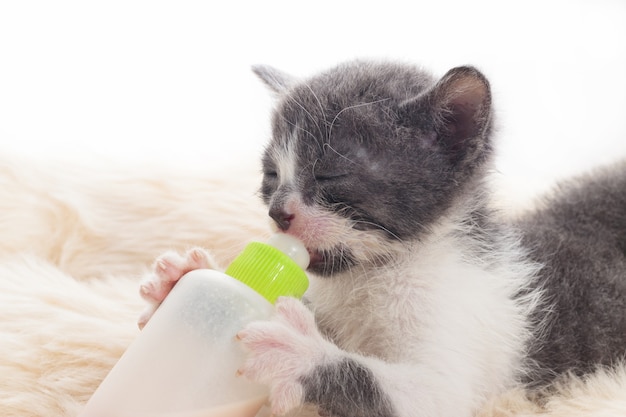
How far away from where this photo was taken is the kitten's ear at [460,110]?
1.03m

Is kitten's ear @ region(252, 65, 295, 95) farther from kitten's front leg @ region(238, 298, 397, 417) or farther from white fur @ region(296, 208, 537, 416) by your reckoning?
kitten's front leg @ region(238, 298, 397, 417)

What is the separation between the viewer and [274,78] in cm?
132

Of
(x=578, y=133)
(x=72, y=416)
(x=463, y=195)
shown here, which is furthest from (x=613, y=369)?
(x=578, y=133)

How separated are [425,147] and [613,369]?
496 mm

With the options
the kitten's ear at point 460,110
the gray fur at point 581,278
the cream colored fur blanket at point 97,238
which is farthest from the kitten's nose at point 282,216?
the gray fur at point 581,278

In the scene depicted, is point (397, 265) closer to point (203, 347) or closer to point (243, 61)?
point (203, 347)

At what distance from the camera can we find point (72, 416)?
1.05 meters

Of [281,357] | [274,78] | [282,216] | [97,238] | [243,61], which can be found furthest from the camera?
[243,61]

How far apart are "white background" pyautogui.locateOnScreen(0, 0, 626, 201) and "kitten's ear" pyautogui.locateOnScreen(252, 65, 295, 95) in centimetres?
58

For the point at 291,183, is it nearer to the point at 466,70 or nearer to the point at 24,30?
the point at 466,70

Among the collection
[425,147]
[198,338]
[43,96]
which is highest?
[425,147]

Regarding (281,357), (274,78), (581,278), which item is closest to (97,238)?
(274,78)

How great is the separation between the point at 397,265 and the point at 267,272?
0.76 ft

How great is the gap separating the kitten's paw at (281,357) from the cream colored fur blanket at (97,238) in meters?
0.35
